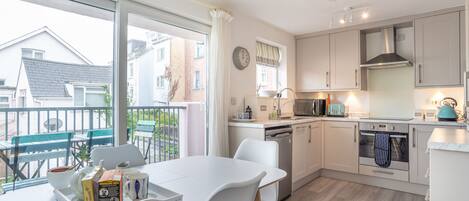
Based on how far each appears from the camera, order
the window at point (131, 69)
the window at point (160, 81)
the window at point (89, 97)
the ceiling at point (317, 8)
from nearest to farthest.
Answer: the window at point (89, 97), the window at point (131, 69), the ceiling at point (317, 8), the window at point (160, 81)

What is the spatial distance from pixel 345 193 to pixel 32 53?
351 cm

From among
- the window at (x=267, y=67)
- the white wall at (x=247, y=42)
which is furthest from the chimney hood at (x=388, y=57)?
the white wall at (x=247, y=42)

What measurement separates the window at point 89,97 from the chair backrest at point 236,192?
1770 mm

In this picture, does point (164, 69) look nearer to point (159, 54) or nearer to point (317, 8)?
point (159, 54)

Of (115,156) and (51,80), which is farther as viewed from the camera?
(51,80)

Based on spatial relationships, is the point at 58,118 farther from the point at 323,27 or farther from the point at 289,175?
the point at 323,27

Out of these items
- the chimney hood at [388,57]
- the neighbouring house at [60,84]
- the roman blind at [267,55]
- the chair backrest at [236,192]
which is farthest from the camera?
the roman blind at [267,55]

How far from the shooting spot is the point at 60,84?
6.98 ft

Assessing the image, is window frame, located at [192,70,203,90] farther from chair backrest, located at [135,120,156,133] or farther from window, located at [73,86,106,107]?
window, located at [73,86,106,107]

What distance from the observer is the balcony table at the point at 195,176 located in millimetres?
1188

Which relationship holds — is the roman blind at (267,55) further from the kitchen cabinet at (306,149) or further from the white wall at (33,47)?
the white wall at (33,47)

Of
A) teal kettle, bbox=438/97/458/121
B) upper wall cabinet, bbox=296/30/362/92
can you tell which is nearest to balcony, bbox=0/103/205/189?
upper wall cabinet, bbox=296/30/362/92

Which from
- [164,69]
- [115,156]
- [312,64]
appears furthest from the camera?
[312,64]

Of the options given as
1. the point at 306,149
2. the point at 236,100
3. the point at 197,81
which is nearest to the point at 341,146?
the point at 306,149
